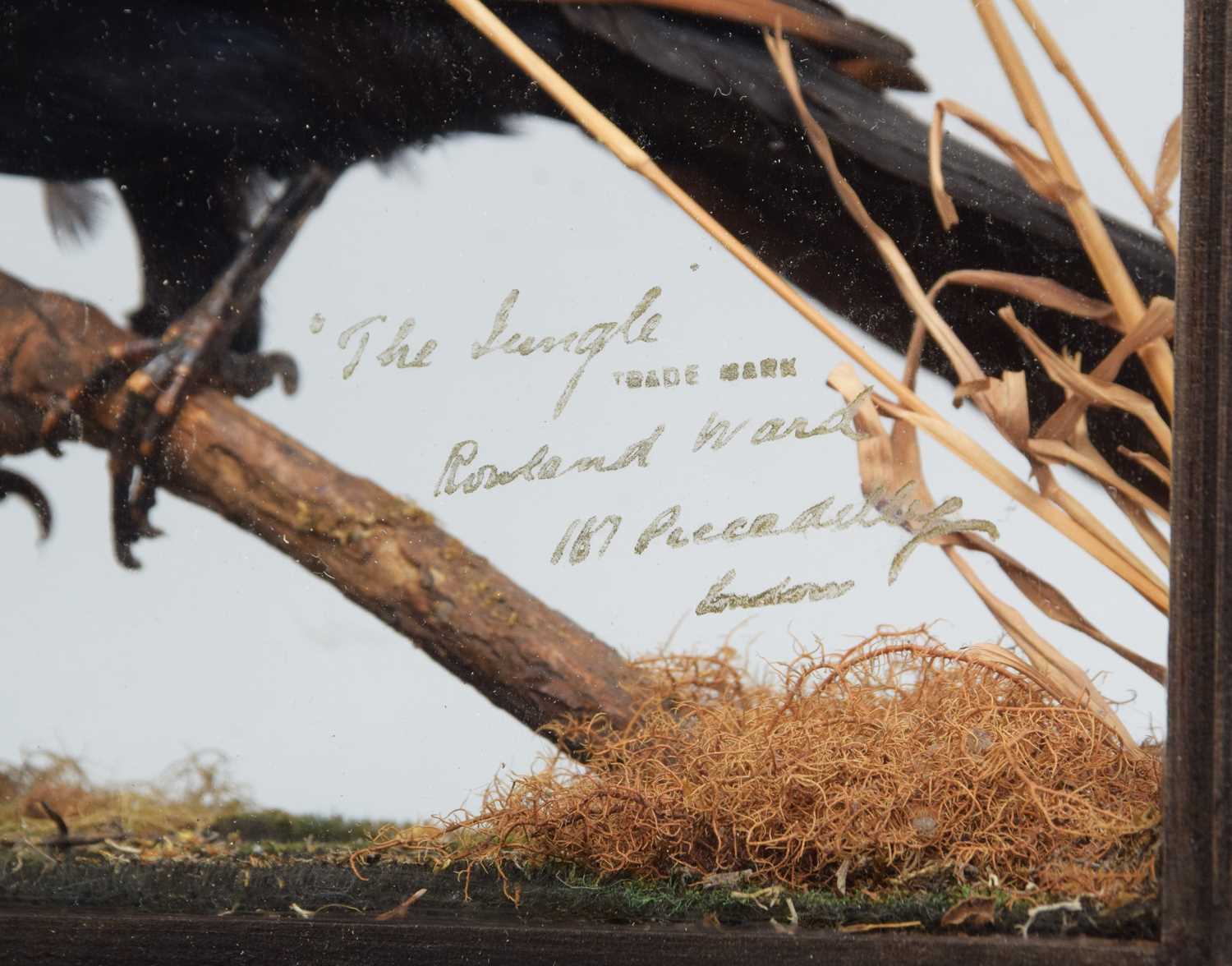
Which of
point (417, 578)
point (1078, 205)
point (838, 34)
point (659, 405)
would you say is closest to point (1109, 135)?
point (1078, 205)

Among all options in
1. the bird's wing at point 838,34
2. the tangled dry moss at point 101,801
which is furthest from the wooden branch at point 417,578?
the bird's wing at point 838,34

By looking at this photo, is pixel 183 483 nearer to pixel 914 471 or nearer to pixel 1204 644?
pixel 914 471

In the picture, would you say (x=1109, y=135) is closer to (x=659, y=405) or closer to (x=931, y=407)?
(x=931, y=407)

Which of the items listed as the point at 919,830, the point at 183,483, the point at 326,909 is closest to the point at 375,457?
the point at 183,483

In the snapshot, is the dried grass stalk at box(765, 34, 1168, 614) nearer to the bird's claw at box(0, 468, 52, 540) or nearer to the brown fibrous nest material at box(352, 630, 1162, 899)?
the brown fibrous nest material at box(352, 630, 1162, 899)

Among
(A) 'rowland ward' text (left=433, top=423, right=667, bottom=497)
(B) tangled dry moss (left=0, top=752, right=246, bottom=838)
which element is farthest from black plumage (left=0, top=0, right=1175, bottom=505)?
(B) tangled dry moss (left=0, top=752, right=246, bottom=838)

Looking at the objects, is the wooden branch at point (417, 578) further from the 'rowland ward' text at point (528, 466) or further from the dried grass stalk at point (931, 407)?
the dried grass stalk at point (931, 407)

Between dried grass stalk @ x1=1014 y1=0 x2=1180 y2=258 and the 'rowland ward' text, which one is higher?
dried grass stalk @ x1=1014 y1=0 x2=1180 y2=258
